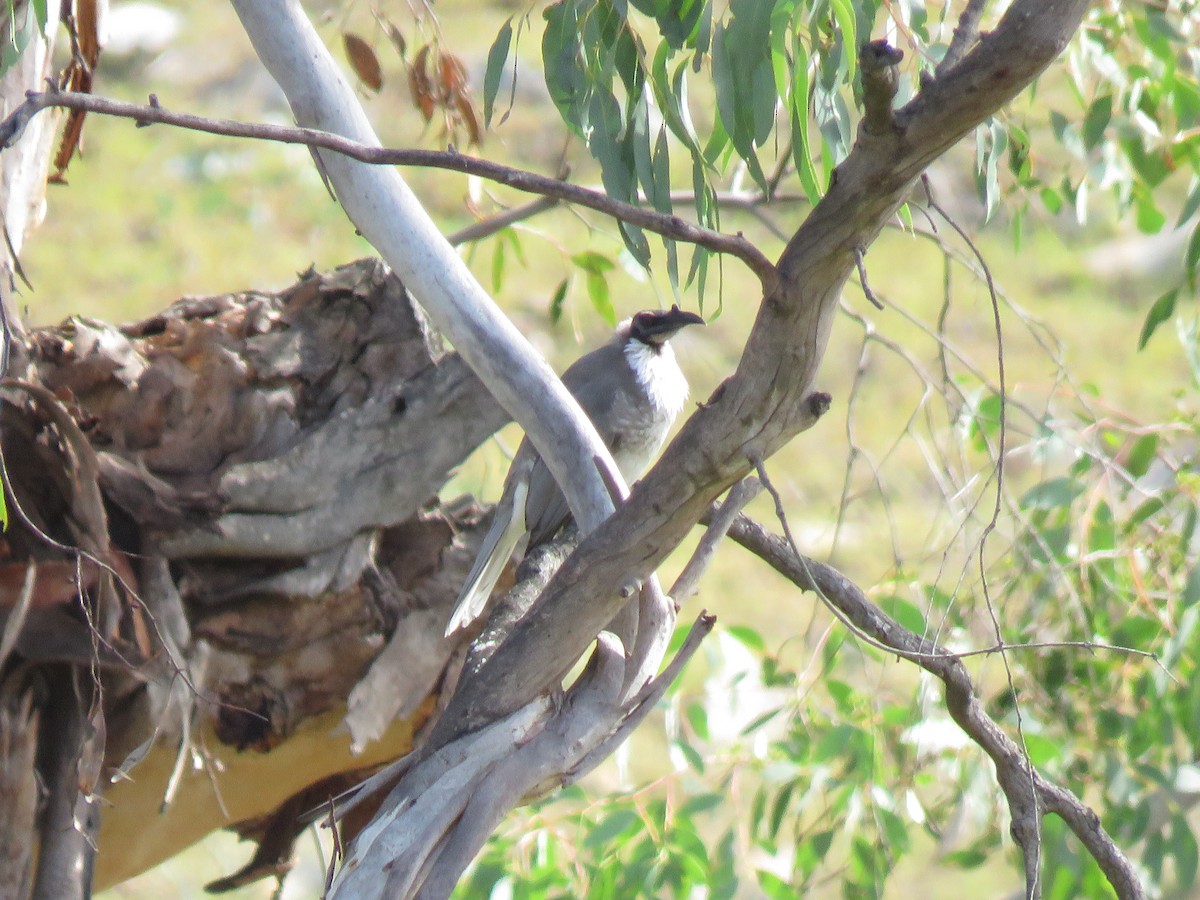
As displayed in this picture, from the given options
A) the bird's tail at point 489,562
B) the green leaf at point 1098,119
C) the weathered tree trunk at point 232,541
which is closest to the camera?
the weathered tree trunk at point 232,541

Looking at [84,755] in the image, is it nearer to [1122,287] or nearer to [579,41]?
[579,41]

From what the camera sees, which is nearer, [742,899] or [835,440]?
[742,899]

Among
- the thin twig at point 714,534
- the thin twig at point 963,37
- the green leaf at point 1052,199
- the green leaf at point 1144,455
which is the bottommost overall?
the thin twig at point 714,534

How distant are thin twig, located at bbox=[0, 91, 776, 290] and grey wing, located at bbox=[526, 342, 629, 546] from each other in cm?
162

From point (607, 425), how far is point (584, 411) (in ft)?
1.74

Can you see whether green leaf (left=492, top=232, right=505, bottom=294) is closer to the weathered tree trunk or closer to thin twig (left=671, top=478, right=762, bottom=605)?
the weathered tree trunk

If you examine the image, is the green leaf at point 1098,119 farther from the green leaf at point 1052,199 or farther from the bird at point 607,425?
the bird at point 607,425

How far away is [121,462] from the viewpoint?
2.47 m

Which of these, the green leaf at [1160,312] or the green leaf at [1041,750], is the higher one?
the green leaf at [1160,312]

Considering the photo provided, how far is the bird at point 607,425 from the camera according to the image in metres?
2.79

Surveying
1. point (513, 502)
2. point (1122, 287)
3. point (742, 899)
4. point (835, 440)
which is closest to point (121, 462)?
point (513, 502)

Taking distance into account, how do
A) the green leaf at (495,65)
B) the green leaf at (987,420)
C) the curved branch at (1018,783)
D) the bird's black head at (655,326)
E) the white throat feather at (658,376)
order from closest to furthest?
the curved branch at (1018,783) → the green leaf at (495,65) → the green leaf at (987,420) → the white throat feather at (658,376) → the bird's black head at (655,326)

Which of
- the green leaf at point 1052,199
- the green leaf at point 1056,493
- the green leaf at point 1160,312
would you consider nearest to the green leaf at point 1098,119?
the green leaf at point 1052,199

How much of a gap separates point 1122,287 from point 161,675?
8.20 m
